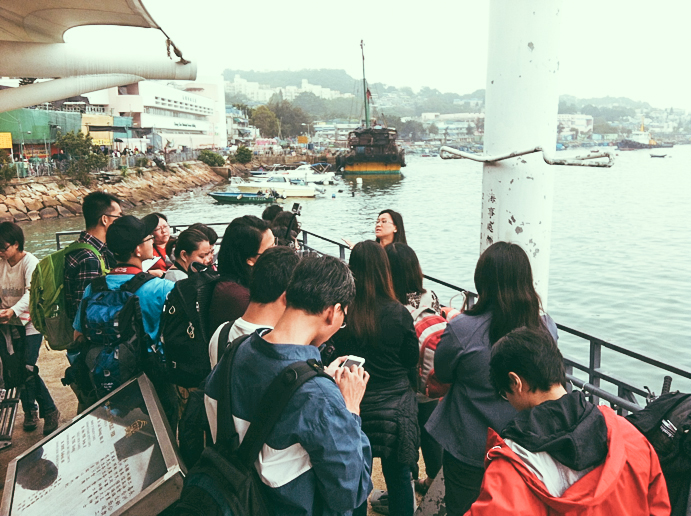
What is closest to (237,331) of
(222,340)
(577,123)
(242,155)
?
(222,340)

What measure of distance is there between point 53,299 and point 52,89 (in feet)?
6.74

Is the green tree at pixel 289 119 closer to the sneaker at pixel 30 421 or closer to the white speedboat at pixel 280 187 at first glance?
the white speedboat at pixel 280 187

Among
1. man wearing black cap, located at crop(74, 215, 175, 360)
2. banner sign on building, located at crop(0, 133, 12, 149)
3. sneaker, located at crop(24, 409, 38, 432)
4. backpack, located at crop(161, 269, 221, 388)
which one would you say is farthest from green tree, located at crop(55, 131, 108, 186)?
backpack, located at crop(161, 269, 221, 388)

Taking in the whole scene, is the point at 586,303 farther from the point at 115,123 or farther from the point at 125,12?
the point at 115,123

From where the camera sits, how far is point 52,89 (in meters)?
4.75

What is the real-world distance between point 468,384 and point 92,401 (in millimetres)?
2302

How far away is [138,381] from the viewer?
3.15 m

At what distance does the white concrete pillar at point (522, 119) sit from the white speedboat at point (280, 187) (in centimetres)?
4045

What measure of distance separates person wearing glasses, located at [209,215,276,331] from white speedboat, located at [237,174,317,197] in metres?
40.1

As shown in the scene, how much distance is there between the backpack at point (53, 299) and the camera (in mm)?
3699

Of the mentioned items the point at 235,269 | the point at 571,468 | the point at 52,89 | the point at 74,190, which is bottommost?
the point at 74,190

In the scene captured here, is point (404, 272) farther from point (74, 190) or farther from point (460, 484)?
point (74, 190)

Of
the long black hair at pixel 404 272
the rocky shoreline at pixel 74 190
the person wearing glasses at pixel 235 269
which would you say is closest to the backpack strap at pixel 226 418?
the person wearing glasses at pixel 235 269

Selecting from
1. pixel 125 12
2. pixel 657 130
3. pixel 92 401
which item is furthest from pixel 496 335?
pixel 657 130
